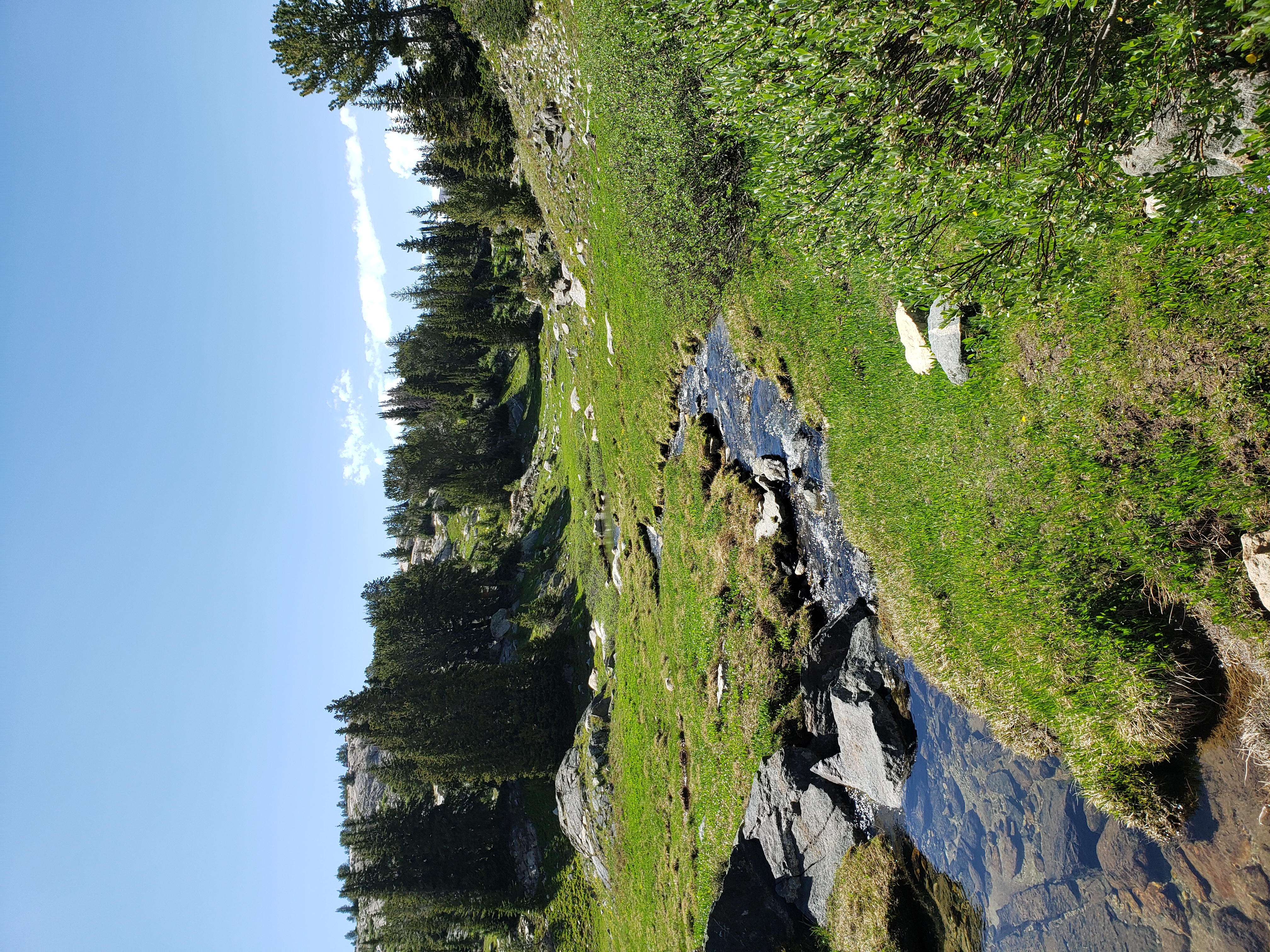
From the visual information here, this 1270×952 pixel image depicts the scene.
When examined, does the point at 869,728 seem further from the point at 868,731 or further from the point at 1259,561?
the point at 1259,561

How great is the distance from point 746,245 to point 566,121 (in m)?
13.8

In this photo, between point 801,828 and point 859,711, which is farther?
point 801,828

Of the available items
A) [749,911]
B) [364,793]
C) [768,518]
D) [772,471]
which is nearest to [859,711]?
[768,518]

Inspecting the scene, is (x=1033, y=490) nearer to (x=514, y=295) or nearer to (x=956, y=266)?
(x=956, y=266)

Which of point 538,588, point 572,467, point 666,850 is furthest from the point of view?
point 538,588

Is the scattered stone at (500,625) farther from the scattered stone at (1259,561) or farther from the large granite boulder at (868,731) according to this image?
the scattered stone at (1259,561)

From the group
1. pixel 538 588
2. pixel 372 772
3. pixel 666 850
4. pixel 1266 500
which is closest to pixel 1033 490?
pixel 1266 500

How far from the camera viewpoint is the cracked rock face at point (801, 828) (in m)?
11.2

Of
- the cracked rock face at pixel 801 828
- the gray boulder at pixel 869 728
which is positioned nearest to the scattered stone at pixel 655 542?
the cracked rock face at pixel 801 828

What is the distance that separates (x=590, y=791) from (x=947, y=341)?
18120mm

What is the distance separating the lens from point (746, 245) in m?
14.9

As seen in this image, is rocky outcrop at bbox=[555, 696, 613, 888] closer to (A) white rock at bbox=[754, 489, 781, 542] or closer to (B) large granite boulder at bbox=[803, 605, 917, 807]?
(A) white rock at bbox=[754, 489, 781, 542]

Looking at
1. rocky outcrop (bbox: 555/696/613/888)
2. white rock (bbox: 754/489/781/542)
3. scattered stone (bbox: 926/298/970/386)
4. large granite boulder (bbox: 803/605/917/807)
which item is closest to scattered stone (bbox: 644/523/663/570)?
white rock (bbox: 754/489/781/542)

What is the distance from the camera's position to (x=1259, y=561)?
7.00 metres
